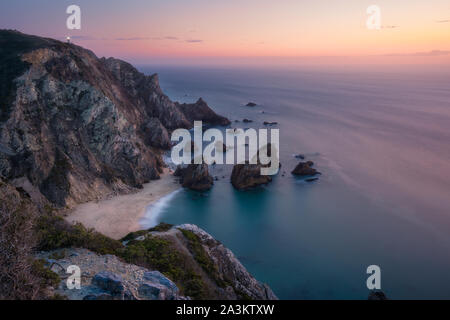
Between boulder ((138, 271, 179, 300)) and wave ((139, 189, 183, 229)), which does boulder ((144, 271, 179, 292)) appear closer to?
boulder ((138, 271, 179, 300))

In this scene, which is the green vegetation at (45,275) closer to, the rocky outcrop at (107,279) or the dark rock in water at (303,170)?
the rocky outcrop at (107,279)

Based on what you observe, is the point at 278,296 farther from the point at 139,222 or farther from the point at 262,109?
the point at 262,109

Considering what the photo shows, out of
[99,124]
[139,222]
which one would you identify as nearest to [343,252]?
[139,222]

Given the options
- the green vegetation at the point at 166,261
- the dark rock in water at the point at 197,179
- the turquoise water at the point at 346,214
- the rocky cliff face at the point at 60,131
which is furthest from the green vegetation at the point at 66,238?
the dark rock in water at the point at 197,179

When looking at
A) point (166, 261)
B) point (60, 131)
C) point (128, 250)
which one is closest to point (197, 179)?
point (60, 131)

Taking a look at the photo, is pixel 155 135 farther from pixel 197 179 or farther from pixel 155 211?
pixel 155 211

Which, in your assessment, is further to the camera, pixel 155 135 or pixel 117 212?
pixel 155 135
